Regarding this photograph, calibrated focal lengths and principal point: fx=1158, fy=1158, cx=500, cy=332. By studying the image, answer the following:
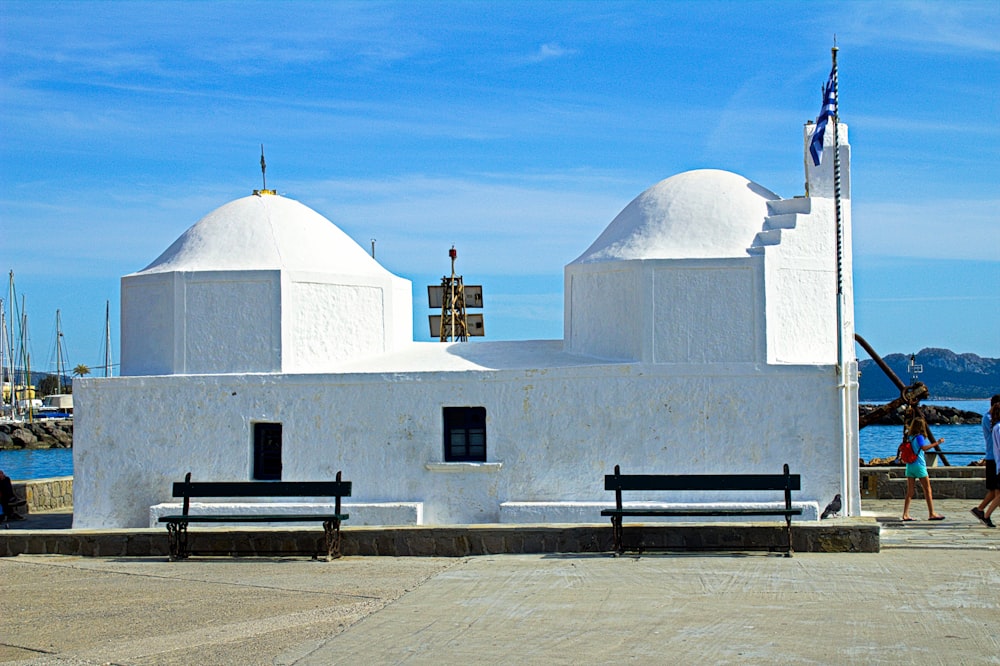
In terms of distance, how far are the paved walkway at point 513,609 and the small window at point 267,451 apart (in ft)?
11.7

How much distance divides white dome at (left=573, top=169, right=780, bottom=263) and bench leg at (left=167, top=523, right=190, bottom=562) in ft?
23.8

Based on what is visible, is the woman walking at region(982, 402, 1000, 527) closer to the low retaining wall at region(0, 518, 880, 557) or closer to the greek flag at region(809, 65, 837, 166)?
the low retaining wall at region(0, 518, 880, 557)

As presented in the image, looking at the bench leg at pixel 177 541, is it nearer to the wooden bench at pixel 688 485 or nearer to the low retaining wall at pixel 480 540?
the low retaining wall at pixel 480 540

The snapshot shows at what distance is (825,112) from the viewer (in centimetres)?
1628

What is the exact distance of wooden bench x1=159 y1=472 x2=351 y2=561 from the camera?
13094mm

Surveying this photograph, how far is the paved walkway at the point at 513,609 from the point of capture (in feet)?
27.8

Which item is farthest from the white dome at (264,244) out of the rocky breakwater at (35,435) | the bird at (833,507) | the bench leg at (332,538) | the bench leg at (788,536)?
the rocky breakwater at (35,435)

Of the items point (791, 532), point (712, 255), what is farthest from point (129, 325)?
point (791, 532)

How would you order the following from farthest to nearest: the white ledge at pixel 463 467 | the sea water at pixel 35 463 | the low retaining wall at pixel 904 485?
the sea water at pixel 35 463 → the low retaining wall at pixel 904 485 → the white ledge at pixel 463 467

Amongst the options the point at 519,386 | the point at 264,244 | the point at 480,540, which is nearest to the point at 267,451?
the point at 264,244

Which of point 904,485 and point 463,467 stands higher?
point 463,467

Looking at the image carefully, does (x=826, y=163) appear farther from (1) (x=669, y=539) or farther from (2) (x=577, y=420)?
(1) (x=669, y=539)

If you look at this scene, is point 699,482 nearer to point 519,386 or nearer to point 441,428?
point 519,386

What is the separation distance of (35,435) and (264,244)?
72.2 m
